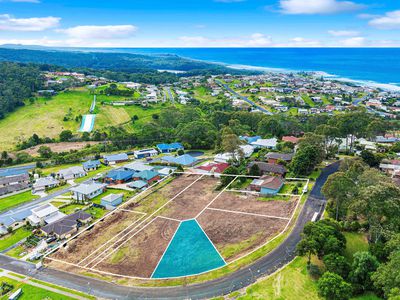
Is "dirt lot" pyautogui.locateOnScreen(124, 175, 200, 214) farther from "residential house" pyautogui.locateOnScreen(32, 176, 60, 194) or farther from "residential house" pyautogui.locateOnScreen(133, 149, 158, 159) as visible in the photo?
"residential house" pyautogui.locateOnScreen(32, 176, 60, 194)

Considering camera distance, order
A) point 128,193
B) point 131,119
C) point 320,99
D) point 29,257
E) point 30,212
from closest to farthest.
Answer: point 29,257
point 30,212
point 128,193
point 131,119
point 320,99

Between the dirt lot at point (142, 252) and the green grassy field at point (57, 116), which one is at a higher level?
the green grassy field at point (57, 116)

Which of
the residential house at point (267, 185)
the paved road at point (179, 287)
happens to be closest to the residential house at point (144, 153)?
the residential house at point (267, 185)

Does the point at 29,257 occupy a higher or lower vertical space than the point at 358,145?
lower

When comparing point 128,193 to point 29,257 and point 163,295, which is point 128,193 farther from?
point 163,295

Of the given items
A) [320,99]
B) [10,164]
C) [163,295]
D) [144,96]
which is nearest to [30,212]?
[163,295]

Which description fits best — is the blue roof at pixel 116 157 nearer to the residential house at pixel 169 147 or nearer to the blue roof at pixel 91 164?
the blue roof at pixel 91 164
